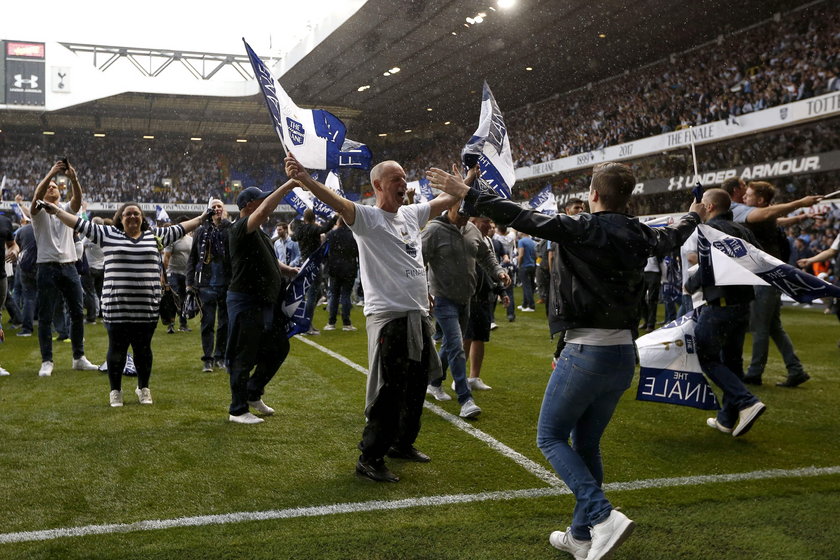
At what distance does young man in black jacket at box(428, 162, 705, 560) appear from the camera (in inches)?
114

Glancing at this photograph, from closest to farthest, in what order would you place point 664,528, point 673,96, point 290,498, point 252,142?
1. point 664,528
2. point 290,498
3. point 673,96
4. point 252,142

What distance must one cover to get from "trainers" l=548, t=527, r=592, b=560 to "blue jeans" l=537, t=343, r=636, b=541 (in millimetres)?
26

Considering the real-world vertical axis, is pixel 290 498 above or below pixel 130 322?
below

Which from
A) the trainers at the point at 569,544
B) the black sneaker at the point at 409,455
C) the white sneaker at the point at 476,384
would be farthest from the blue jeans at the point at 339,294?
the trainers at the point at 569,544

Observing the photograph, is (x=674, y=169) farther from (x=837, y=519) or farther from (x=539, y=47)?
(x=837, y=519)

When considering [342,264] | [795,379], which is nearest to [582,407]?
[795,379]

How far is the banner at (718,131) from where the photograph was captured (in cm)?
1839

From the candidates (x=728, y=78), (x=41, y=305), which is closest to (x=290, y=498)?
(x=41, y=305)

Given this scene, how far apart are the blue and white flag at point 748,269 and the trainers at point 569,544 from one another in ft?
5.96

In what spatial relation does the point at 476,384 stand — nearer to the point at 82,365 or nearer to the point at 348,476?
the point at 348,476

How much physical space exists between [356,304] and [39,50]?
29.5m

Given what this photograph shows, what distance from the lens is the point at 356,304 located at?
57.3 ft

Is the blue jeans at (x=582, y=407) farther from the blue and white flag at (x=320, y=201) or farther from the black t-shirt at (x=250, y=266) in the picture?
the black t-shirt at (x=250, y=266)

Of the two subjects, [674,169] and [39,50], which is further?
[39,50]
